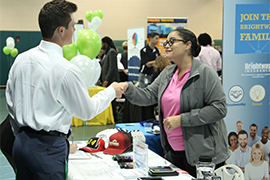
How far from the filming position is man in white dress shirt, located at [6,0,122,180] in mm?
1505

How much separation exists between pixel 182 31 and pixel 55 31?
1.08 m

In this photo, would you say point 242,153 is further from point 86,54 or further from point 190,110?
point 86,54

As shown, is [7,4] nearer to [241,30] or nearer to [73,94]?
[241,30]

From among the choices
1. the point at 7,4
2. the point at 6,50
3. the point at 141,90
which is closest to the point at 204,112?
the point at 141,90

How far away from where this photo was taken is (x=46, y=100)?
1.52m

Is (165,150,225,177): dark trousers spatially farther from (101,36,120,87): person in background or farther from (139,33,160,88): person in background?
(101,36,120,87): person in background

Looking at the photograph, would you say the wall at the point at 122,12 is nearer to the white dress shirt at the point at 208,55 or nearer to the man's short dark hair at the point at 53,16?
the white dress shirt at the point at 208,55

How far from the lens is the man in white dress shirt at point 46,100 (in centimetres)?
150

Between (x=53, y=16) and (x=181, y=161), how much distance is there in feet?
4.60

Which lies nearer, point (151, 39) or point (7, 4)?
point (151, 39)

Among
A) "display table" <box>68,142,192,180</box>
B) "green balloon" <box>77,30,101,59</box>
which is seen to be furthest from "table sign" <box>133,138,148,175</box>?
"green balloon" <box>77,30,101,59</box>

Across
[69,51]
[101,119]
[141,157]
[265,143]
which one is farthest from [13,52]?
[141,157]

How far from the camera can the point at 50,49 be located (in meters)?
1.58

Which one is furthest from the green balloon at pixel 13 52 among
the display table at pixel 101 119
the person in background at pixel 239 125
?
the person in background at pixel 239 125
